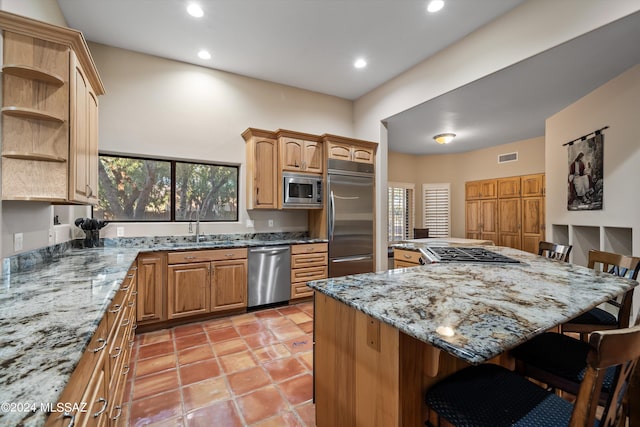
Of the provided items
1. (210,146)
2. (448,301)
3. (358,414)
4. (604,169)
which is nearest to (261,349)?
(358,414)

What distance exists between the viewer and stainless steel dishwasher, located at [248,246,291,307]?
11.7 feet

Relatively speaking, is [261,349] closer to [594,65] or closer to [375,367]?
[375,367]

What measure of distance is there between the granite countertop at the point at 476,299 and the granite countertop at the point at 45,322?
0.91m

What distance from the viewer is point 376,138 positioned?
4.61 m

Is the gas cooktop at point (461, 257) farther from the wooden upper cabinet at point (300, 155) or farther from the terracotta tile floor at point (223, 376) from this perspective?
the wooden upper cabinet at point (300, 155)

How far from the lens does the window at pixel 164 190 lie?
3.40 metres

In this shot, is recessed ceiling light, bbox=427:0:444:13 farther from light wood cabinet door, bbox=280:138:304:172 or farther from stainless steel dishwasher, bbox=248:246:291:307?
stainless steel dishwasher, bbox=248:246:291:307

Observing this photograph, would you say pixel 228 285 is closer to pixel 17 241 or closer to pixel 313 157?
pixel 17 241

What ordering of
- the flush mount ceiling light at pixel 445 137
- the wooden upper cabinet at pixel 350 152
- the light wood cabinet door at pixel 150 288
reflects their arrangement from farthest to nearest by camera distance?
the flush mount ceiling light at pixel 445 137
the wooden upper cabinet at pixel 350 152
the light wood cabinet door at pixel 150 288

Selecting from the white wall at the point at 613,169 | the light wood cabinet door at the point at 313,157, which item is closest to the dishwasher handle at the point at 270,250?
the light wood cabinet door at the point at 313,157

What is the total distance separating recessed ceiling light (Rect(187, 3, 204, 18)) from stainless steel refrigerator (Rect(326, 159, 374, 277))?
230 centimetres

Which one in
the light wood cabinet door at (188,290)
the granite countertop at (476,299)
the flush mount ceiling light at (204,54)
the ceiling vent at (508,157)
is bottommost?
the light wood cabinet door at (188,290)

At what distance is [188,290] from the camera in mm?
3168

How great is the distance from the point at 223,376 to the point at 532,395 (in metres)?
2.05
